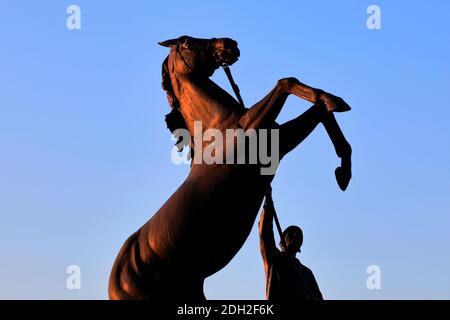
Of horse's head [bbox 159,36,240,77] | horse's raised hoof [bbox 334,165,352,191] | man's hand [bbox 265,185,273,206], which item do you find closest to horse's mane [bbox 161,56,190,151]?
horse's head [bbox 159,36,240,77]

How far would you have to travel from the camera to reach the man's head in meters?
12.4

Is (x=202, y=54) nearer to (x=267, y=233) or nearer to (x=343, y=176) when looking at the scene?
(x=343, y=176)

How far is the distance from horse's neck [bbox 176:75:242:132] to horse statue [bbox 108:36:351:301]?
0.01m

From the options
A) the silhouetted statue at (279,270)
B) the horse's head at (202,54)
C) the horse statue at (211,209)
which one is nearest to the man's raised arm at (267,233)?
the silhouetted statue at (279,270)

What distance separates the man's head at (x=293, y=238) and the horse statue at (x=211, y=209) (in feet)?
7.95

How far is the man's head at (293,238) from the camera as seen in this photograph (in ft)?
40.7

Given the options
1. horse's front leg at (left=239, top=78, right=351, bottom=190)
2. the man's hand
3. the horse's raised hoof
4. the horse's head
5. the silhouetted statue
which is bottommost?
the silhouetted statue

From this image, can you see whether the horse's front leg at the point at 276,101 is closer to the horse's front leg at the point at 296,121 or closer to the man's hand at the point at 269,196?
the horse's front leg at the point at 296,121

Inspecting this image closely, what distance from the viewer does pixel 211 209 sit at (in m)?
9.84

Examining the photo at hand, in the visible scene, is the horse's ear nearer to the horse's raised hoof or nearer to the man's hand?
the man's hand

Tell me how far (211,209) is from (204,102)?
95cm

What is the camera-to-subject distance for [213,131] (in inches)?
397

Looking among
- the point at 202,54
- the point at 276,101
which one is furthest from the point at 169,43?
the point at 276,101

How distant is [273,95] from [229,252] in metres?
1.28
